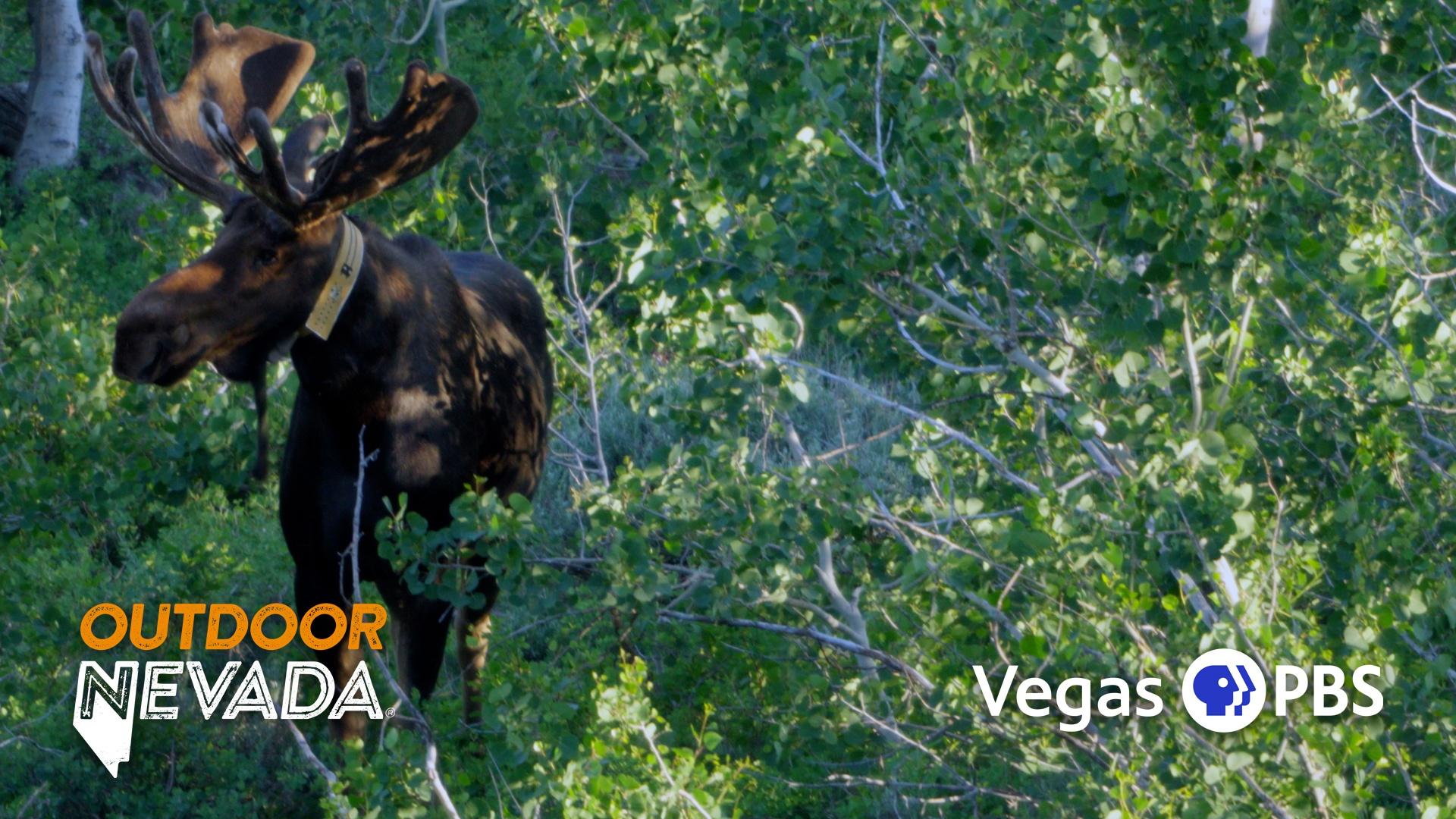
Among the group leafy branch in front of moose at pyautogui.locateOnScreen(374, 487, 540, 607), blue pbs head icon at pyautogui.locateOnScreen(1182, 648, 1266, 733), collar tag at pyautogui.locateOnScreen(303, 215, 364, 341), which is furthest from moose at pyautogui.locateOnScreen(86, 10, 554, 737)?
blue pbs head icon at pyautogui.locateOnScreen(1182, 648, 1266, 733)

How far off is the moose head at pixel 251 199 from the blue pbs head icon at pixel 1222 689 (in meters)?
2.57

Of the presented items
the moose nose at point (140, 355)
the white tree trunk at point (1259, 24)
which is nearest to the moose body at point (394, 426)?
the moose nose at point (140, 355)

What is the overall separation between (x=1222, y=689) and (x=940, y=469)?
4.36 feet

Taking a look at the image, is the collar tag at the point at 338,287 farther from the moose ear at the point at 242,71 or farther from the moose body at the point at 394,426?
the moose ear at the point at 242,71

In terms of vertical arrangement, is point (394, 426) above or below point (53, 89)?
above

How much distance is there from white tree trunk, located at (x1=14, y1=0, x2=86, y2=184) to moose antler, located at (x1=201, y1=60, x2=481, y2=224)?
7.36 metres

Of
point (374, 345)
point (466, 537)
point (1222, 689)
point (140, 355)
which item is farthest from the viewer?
point (374, 345)

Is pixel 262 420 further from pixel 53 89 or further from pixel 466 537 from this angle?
pixel 53 89

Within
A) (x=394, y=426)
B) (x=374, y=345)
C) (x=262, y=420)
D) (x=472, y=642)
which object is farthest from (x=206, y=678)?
(x=374, y=345)

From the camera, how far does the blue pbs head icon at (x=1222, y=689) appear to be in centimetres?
351

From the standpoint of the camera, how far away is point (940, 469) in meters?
4.74

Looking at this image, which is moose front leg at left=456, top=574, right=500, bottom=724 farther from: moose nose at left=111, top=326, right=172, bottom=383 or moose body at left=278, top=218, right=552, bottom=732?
moose nose at left=111, top=326, right=172, bottom=383

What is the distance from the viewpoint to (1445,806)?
11.2ft

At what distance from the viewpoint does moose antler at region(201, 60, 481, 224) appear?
4.50 m
